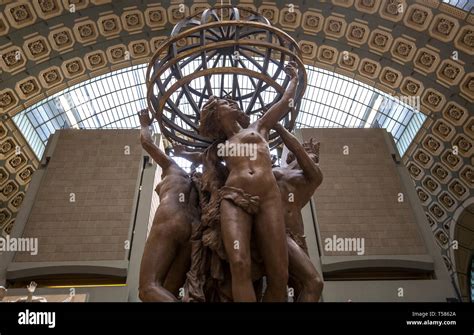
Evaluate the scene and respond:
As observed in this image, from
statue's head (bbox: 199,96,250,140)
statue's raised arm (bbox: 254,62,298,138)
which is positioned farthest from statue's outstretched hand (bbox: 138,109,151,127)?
statue's raised arm (bbox: 254,62,298,138)

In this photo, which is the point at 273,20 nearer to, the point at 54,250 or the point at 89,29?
the point at 89,29

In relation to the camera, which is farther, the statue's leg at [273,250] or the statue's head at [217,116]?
the statue's head at [217,116]

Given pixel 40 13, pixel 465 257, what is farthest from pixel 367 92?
pixel 40 13

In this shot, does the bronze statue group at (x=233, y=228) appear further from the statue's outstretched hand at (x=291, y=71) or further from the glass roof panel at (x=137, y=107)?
the glass roof panel at (x=137, y=107)

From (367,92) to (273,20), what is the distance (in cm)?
632

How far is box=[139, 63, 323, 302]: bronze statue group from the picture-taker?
4.50 m

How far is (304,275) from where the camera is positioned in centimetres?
474

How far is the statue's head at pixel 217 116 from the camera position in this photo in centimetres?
557
